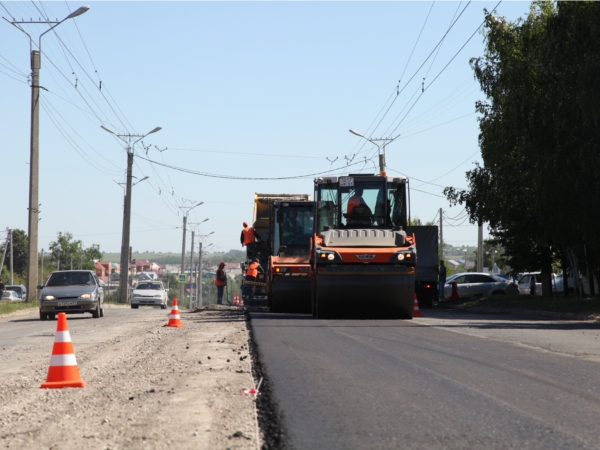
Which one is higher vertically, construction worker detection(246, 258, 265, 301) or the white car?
construction worker detection(246, 258, 265, 301)

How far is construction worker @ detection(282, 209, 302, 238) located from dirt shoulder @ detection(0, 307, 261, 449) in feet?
37.4

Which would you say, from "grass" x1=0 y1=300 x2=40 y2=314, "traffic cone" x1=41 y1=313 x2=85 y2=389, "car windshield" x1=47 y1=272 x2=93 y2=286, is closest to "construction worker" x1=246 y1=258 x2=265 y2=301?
"car windshield" x1=47 y1=272 x2=93 y2=286

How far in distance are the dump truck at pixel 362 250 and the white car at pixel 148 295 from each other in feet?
85.7

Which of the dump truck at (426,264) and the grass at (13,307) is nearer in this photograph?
the grass at (13,307)

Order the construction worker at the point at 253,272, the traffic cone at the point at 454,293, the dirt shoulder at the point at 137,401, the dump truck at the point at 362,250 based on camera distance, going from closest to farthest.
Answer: the dirt shoulder at the point at 137,401
the dump truck at the point at 362,250
the construction worker at the point at 253,272
the traffic cone at the point at 454,293

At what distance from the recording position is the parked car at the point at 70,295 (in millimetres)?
24266

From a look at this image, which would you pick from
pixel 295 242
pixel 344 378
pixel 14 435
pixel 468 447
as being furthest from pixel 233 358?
pixel 295 242

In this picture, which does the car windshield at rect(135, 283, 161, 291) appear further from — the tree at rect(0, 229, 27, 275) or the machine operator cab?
the tree at rect(0, 229, 27, 275)

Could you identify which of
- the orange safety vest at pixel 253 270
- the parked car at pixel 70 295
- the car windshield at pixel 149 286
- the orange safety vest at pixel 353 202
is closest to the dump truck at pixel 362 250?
the orange safety vest at pixel 353 202

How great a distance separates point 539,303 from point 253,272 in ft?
32.8

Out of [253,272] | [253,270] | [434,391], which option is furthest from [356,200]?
[434,391]

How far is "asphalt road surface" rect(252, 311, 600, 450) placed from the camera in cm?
549

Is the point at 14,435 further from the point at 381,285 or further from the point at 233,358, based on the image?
the point at 381,285

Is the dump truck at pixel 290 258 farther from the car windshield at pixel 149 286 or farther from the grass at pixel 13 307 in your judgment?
the car windshield at pixel 149 286
